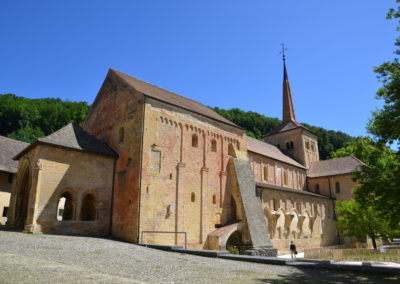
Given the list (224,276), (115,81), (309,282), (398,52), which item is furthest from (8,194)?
(398,52)

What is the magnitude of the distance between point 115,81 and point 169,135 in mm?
6666

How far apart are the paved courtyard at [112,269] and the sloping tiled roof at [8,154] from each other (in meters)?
14.4

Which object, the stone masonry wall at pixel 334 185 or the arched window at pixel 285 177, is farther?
the stone masonry wall at pixel 334 185

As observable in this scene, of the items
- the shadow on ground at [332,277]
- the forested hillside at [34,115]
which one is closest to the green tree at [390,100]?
the shadow on ground at [332,277]

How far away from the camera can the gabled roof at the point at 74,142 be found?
19200 mm

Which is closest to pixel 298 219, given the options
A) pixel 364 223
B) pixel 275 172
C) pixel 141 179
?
pixel 275 172

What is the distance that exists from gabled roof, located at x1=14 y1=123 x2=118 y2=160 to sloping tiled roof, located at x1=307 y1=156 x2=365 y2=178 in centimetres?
3054

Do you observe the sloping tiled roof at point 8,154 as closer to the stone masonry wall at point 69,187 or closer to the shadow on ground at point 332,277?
the stone masonry wall at point 69,187

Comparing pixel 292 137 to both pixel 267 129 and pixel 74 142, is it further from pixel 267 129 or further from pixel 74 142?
pixel 267 129

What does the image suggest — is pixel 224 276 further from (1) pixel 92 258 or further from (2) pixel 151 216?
(2) pixel 151 216

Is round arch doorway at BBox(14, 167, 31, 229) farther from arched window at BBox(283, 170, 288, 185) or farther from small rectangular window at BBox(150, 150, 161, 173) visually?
arched window at BBox(283, 170, 288, 185)

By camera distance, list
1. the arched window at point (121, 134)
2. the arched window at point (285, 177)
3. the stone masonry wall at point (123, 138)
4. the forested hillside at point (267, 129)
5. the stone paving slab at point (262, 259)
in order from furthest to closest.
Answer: the forested hillside at point (267, 129) < the arched window at point (285, 177) < the arched window at point (121, 134) < the stone masonry wall at point (123, 138) < the stone paving slab at point (262, 259)

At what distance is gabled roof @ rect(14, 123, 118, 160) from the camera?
1920cm

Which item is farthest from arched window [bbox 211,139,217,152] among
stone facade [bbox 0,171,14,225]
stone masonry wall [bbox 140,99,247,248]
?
stone facade [bbox 0,171,14,225]
